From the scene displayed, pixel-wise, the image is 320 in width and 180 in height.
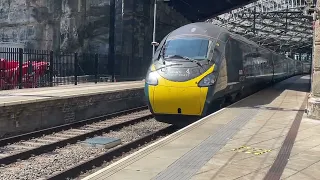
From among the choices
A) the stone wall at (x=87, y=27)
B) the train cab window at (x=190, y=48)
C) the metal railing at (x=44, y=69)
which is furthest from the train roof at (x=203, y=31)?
the stone wall at (x=87, y=27)

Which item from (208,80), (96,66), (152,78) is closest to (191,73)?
(208,80)

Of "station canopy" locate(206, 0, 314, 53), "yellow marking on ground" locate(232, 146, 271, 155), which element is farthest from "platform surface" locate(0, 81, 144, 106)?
"station canopy" locate(206, 0, 314, 53)

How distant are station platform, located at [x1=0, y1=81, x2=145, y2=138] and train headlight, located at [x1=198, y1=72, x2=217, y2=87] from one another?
16.3 feet

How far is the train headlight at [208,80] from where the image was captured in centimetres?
1153

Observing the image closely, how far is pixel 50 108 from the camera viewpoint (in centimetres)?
1343

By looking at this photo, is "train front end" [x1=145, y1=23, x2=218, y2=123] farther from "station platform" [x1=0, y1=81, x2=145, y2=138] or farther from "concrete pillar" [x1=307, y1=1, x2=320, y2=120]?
"station platform" [x1=0, y1=81, x2=145, y2=138]

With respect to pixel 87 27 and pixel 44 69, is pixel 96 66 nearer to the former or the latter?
pixel 44 69

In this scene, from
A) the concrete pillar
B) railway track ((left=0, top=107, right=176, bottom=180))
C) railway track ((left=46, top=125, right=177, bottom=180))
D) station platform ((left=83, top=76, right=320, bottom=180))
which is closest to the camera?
station platform ((left=83, top=76, right=320, bottom=180))

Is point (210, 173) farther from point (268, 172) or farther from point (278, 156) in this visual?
point (278, 156)

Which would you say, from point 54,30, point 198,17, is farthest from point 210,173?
point 198,17

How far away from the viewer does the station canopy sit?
5088 cm

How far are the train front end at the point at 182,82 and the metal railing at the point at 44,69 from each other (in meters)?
8.74

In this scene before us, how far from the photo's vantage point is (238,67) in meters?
14.8

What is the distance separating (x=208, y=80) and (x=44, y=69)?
489 inches
